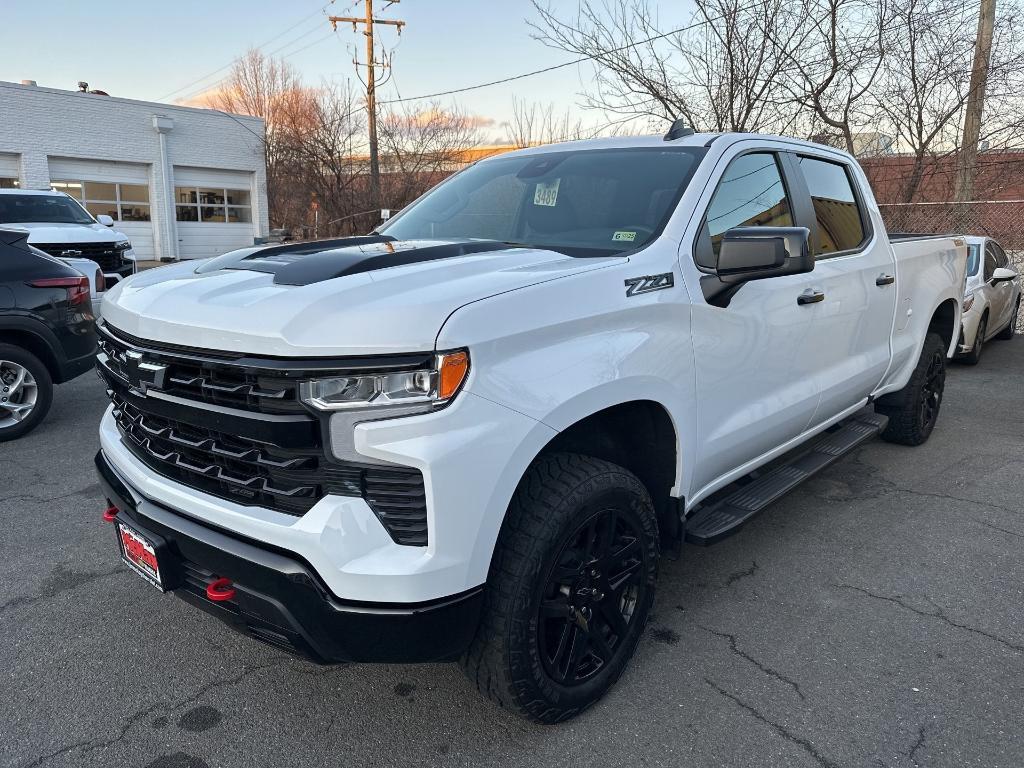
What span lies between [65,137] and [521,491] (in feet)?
84.6

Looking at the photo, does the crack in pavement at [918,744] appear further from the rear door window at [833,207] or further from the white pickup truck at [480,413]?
the rear door window at [833,207]

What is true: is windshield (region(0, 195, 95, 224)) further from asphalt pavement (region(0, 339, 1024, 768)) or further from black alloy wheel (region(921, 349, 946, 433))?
black alloy wheel (region(921, 349, 946, 433))

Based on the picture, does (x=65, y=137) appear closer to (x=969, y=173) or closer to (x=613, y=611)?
(x=969, y=173)

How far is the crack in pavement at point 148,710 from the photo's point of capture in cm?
234

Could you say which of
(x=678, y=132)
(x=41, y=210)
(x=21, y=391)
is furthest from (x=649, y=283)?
(x=41, y=210)

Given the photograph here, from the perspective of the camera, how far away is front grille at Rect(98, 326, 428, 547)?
1968mm

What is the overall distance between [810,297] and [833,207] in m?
0.92

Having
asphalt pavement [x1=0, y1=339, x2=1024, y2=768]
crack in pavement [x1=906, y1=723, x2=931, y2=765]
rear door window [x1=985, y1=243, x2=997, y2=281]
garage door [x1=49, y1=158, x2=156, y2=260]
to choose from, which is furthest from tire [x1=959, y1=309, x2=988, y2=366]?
garage door [x1=49, y1=158, x2=156, y2=260]

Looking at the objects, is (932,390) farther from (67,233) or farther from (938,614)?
(67,233)

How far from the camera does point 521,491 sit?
2270 millimetres

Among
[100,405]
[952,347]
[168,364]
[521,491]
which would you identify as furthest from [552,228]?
[100,405]

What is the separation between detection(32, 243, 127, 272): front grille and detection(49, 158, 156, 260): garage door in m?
13.7

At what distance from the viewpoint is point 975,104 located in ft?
43.2

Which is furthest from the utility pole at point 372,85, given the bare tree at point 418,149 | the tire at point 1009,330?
the tire at point 1009,330
